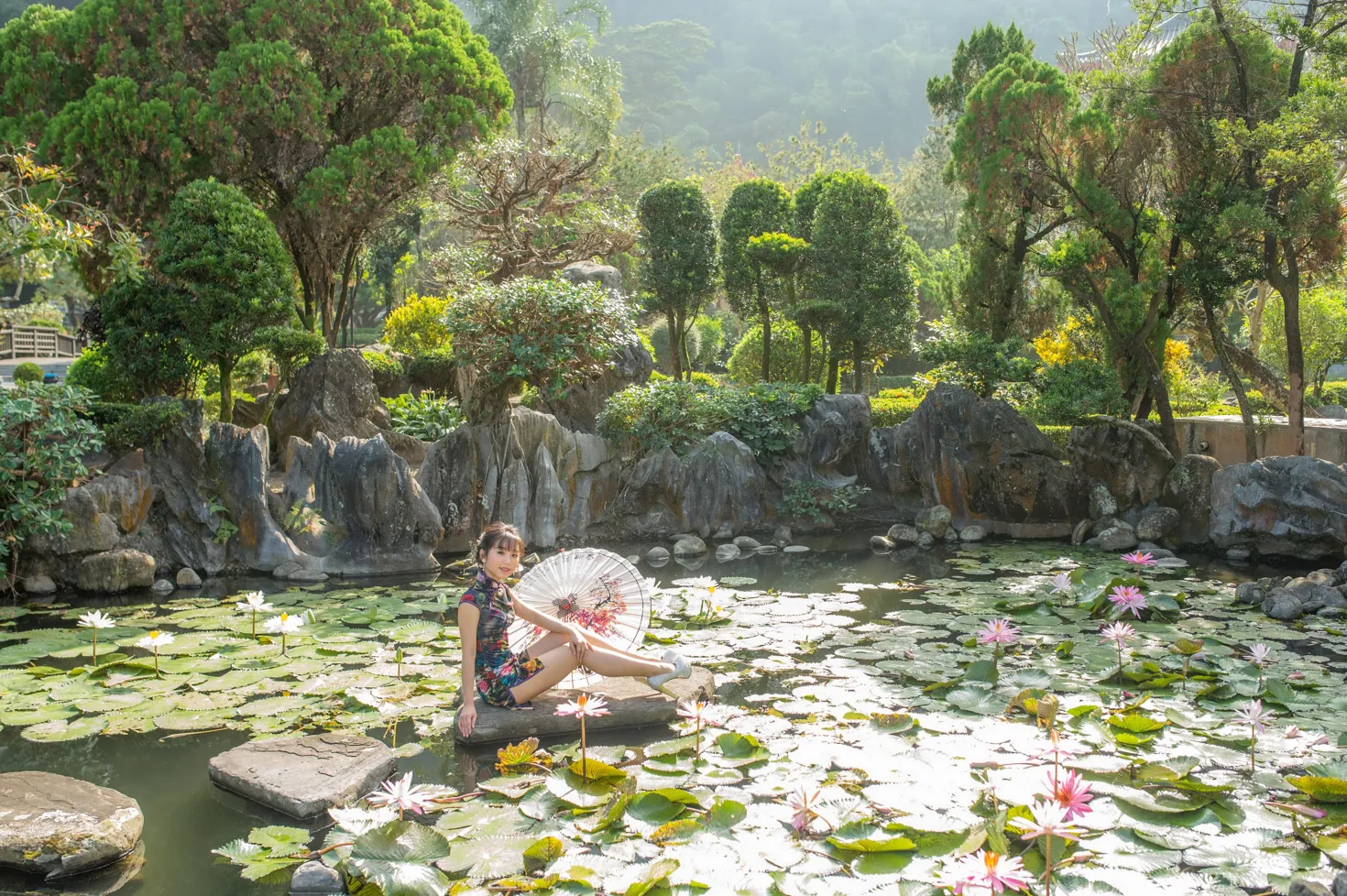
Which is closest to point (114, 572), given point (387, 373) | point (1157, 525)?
point (387, 373)

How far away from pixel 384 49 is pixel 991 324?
29.4ft

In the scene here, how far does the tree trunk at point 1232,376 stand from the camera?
37.6 feet

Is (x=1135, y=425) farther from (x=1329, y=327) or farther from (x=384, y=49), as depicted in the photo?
(x=384, y=49)

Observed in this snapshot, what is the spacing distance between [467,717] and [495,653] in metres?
0.40

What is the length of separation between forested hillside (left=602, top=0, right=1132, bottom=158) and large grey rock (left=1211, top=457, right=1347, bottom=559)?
6941 cm

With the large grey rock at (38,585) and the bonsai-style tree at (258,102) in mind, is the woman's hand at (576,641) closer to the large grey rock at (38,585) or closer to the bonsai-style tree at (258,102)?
the large grey rock at (38,585)

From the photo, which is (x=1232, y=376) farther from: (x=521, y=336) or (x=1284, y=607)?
(x=521, y=336)

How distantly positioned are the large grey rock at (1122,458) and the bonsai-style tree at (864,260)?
3.76 meters

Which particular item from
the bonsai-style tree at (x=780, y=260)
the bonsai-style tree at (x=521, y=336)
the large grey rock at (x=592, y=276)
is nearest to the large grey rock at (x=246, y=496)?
the bonsai-style tree at (x=521, y=336)

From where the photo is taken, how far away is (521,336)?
436 inches

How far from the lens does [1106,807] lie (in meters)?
3.80

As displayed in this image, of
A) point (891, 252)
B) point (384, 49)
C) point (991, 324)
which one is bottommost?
point (991, 324)

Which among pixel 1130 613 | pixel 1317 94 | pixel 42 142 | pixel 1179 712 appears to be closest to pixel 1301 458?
pixel 1317 94

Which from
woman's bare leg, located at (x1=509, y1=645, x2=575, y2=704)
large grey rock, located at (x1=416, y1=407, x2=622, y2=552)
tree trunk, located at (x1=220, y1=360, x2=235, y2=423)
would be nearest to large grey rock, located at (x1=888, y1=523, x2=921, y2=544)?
large grey rock, located at (x1=416, y1=407, x2=622, y2=552)
